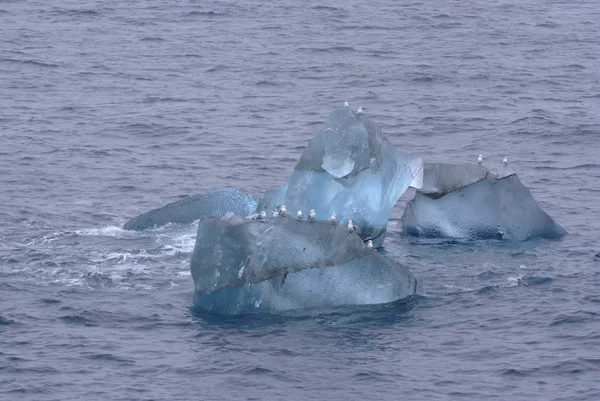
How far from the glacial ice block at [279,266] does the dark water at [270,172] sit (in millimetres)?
796

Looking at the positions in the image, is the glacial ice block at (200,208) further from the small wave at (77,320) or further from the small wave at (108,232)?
the small wave at (77,320)

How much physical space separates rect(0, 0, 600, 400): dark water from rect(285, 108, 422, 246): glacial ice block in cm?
229

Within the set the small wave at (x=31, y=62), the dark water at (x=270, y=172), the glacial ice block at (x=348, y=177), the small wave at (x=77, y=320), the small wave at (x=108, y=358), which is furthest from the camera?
the small wave at (x=31, y=62)

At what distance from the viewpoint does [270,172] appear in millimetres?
63688

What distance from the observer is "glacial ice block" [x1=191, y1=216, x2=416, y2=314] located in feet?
151

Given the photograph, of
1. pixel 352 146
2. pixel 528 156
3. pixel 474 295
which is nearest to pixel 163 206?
pixel 352 146

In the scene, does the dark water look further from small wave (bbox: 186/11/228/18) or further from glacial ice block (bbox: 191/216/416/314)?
glacial ice block (bbox: 191/216/416/314)

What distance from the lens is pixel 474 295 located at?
47906 mm

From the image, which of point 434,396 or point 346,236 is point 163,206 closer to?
point 346,236

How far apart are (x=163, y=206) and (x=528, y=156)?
1991cm

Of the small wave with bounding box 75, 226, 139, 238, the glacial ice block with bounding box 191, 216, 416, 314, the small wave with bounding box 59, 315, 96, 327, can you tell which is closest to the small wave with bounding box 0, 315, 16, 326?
the small wave with bounding box 59, 315, 96, 327

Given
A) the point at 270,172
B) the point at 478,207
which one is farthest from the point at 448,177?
the point at 270,172

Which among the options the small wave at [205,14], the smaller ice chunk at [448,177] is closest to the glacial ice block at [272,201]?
the smaller ice chunk at [448,177]

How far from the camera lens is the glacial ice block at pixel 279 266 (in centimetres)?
4616
